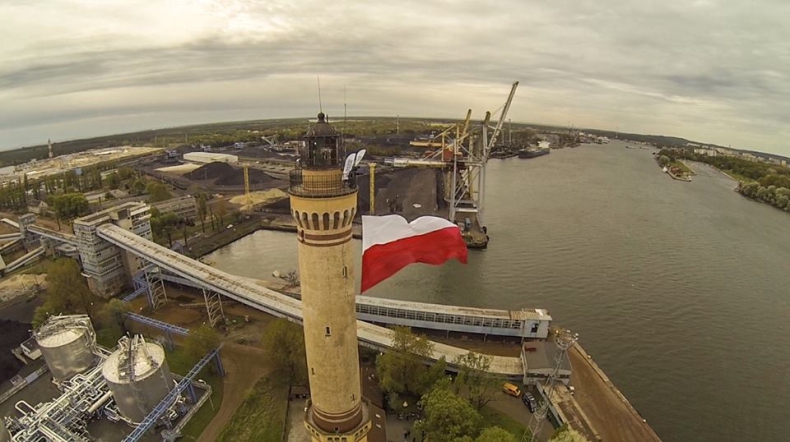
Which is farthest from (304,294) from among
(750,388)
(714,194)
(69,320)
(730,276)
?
(714,194)

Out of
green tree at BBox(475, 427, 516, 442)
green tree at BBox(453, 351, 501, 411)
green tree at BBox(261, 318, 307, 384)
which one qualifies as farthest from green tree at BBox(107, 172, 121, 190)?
green tree at BBox(475, 427, 516, 442)

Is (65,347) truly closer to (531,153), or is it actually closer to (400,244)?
(400,244)

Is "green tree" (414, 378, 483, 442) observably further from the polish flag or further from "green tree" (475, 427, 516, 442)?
the polish flag

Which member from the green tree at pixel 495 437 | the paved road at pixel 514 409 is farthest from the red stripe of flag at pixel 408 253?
the paved road at pixel 514 409

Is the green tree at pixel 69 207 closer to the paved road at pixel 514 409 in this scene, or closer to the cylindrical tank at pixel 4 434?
the cylindrical tank at pixel 4 434

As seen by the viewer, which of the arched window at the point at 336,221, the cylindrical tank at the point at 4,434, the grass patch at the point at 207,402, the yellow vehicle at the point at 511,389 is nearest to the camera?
the arched window at the point at 336,221

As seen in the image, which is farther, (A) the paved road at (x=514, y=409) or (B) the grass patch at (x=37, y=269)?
(B) the grass patch at (x=37, y=269)

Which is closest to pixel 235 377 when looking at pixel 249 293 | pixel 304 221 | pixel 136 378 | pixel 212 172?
pixel 136 378
